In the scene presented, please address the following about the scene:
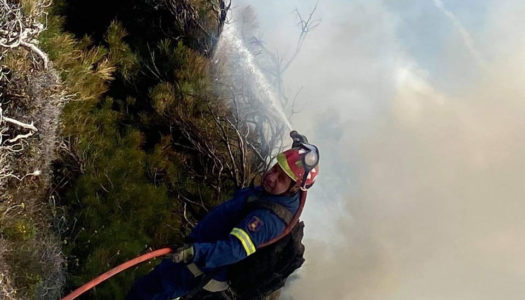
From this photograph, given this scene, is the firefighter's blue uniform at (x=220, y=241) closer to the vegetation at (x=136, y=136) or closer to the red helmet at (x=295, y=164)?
the red helmet at (x=295, y=164)

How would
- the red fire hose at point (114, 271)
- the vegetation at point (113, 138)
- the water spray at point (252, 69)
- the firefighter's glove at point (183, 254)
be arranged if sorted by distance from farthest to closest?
1. the water spray at point (252, 69)
2. the vegetation at point (113, 138)
3. the firefighter's glove at point (183, 254)
4. the red fire hose at point (114, 271)

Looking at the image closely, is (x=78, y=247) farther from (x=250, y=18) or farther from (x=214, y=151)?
(x=250, y=18)

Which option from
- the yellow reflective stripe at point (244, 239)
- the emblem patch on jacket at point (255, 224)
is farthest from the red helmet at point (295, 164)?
the yellow reflective stripe at point (244, 239)

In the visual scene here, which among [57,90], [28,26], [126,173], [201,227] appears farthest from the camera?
[126,173]

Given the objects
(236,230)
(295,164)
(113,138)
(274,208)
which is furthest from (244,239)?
(113,138)

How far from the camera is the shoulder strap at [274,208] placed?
11.8 feet

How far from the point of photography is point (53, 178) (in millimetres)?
6770

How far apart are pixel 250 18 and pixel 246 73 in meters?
1.40

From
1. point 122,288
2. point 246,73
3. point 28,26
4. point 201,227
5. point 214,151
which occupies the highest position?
point 246,73

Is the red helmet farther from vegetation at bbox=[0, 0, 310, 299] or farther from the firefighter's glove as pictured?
vegetation at bbox=[0, 0, 310, 299]

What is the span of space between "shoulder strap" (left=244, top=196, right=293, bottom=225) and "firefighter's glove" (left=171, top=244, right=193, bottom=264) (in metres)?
0.44

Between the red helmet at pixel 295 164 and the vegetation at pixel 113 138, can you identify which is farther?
the vegetation at pixel 113 138

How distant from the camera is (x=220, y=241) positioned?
3.43m

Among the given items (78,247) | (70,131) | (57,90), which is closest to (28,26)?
(57,90)
